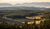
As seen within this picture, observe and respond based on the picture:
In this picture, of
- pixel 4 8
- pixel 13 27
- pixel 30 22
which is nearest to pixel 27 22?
pixel 30 22

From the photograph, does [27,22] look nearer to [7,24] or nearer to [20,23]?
[20,23]

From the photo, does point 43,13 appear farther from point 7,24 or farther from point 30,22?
point 7,24

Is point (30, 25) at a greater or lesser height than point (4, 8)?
lesser

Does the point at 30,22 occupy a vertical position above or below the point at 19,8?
below

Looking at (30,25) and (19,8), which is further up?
(19,8)

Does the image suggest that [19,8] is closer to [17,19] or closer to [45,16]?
[17,19]

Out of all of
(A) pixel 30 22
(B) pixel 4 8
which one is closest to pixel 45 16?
(A) pixel 30 22

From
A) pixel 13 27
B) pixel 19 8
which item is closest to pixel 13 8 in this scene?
pixel 19 8
